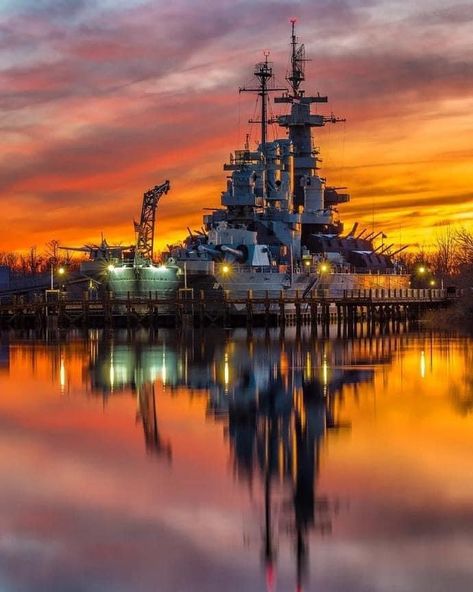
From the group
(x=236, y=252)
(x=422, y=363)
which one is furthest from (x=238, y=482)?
(x=236, y=252)

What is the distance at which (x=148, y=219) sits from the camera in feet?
322

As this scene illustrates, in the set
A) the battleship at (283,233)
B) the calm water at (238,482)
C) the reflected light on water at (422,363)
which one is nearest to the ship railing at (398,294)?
the battleship at (283,233)

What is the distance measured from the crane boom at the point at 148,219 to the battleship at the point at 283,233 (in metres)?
2.42

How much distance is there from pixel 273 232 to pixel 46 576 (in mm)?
89931

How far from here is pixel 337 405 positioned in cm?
3259

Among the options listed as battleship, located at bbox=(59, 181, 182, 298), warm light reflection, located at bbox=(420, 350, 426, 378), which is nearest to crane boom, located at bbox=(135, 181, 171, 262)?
battleship, located at bbox=(59, 181, 182, 298)

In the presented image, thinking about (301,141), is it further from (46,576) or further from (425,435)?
(46,576)

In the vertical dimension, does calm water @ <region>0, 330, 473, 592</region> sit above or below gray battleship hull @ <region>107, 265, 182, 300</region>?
below

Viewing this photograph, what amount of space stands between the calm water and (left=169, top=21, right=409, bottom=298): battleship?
52474 millimetres

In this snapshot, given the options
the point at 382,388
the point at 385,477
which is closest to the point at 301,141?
the point at 382,388

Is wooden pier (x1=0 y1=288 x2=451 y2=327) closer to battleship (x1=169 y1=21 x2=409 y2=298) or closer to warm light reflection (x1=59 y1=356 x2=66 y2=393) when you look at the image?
battleship (x1=169 y1=21 x2=409 y2=298)

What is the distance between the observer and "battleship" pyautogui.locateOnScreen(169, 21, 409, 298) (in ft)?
313

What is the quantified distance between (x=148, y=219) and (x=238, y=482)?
78.1 m

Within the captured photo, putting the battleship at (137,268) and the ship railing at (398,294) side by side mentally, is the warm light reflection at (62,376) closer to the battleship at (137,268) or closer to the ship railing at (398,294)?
the battleship at (137,268)
